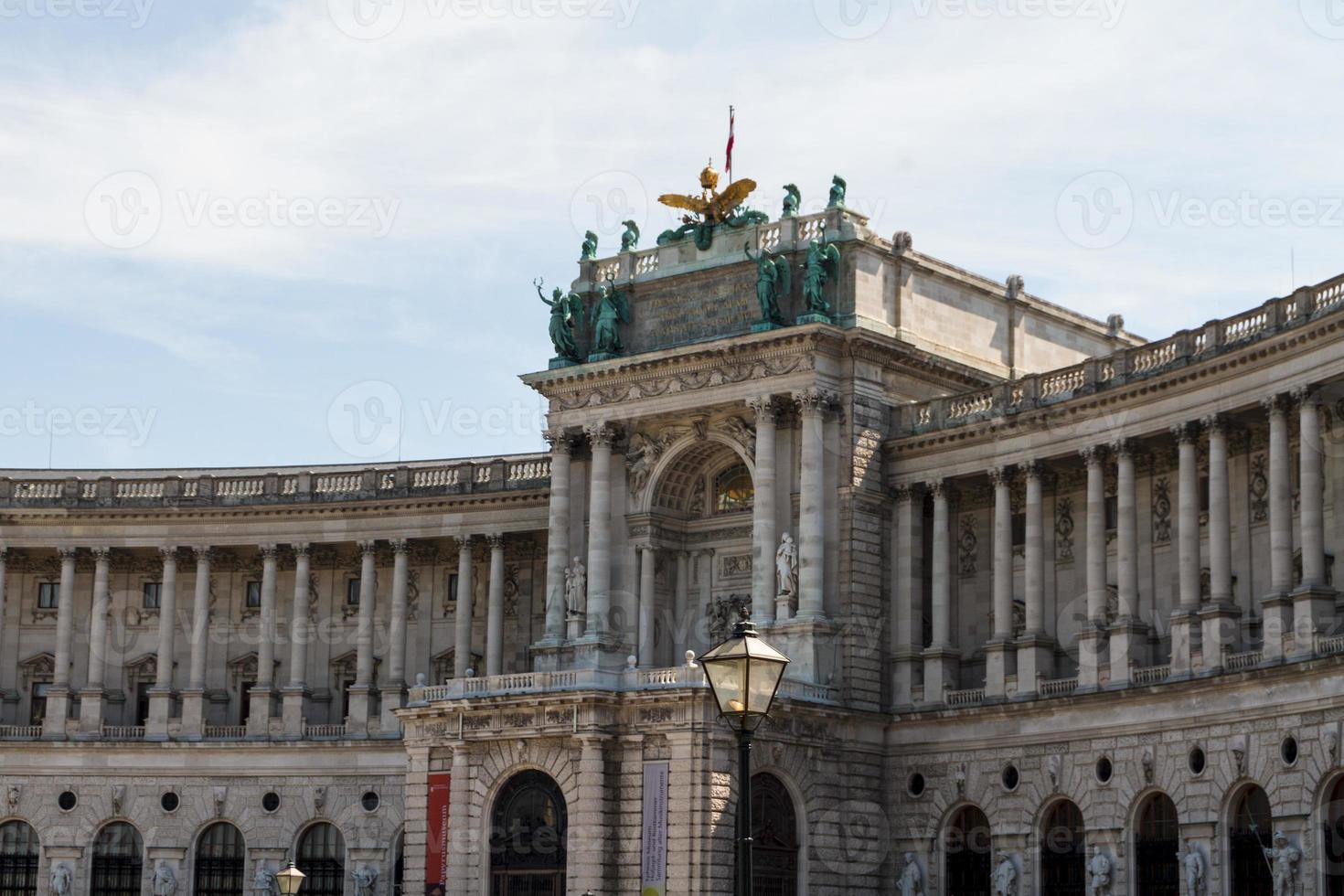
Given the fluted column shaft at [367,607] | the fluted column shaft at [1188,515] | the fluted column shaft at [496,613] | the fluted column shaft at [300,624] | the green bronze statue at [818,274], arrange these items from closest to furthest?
the fluted column shaft at [1188,515] < the green bronze statue at [818,274] < the fluted column shaft at [496,613] < the fluted column shaft at [367,607] < the fluted column shaft at [300,624]

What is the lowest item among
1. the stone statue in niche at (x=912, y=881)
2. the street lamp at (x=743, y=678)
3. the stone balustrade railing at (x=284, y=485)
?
the stone statue in niche at (x=912, y=881)

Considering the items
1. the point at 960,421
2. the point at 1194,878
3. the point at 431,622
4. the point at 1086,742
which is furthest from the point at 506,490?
the point at 1194,878

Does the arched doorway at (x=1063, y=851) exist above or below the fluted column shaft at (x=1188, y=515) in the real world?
below

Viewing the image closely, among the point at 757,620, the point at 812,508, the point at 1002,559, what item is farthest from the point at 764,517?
the point at 1002,559

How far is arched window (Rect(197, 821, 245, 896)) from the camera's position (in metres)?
87.4

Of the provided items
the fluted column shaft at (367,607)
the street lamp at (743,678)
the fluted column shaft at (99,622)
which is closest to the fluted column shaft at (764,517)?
the fluted column shaft at (367,607)

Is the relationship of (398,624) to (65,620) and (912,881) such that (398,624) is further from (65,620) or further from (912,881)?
(912,881)

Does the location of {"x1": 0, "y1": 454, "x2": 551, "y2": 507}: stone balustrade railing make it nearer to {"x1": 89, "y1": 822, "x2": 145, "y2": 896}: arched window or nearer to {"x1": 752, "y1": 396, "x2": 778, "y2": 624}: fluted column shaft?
{"x1": 89, "y1": 822, "x2": 145, "y2": 896}: arched window

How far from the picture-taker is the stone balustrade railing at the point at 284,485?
88.3m

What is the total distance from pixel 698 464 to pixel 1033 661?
14.7 m

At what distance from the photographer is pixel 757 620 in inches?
2990

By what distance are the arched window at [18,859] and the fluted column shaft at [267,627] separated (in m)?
10.5

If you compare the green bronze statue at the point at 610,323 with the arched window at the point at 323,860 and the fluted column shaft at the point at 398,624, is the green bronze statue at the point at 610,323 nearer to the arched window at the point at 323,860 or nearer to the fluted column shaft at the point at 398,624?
the fluted column shaft at the point at 398,624

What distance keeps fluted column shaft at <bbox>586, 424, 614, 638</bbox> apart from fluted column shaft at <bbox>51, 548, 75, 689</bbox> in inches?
902
